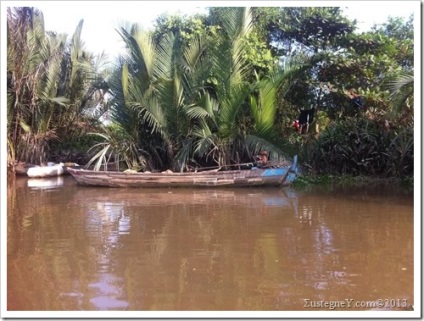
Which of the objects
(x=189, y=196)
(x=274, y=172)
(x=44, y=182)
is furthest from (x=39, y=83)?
(x=274, y=172)

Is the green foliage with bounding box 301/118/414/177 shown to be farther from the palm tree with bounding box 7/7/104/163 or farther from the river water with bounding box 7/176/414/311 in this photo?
the palm tree with bounding box 7/7/104/163

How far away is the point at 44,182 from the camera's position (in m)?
12.2

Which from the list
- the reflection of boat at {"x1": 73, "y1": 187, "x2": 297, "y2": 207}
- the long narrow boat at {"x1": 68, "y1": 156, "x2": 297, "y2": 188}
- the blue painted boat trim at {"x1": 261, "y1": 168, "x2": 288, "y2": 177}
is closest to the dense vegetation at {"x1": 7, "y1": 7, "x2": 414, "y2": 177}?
the blue painted boat trim at {"x1": 261, "y1": 168, "x2": 288, "y2": 177}

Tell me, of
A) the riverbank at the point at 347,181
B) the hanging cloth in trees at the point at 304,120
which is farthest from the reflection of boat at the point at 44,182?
the hanging cloth in trees at the point at 304,120

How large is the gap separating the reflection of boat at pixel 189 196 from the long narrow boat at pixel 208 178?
154 mm

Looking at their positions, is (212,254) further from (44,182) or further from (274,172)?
(44,182)

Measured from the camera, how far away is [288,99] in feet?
42.1

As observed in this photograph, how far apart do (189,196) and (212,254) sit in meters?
4.38

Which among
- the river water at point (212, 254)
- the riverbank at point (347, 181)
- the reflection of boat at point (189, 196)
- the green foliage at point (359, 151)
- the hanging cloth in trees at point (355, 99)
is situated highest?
the hanging cloth in trees at point (355, 99)

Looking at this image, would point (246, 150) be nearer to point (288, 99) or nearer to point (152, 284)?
point (288, 99)

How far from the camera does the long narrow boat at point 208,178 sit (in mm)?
10156

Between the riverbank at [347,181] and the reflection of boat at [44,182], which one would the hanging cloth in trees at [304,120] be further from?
the reflection of boat at [44,182]

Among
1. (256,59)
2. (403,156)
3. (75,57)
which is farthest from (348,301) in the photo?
(75,57)

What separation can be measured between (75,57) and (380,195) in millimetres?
10915
